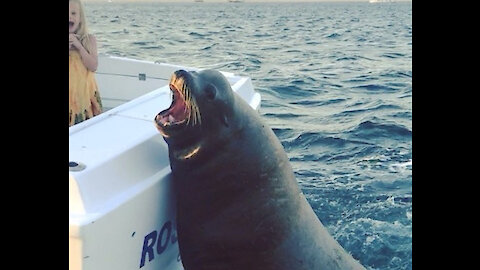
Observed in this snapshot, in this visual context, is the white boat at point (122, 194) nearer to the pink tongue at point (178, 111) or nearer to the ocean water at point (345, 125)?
the pink tongue at point (178, 111)

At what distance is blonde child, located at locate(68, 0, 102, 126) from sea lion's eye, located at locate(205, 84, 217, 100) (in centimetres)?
84

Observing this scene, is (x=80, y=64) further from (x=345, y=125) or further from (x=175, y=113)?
(x=345, y=125)

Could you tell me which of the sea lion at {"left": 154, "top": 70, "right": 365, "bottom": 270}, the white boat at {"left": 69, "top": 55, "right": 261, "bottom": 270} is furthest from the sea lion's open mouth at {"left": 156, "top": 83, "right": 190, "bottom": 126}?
the white boat at {"left": 69, "top": 55, "right": 261, "bottom": 270}

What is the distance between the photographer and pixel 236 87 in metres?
3.52

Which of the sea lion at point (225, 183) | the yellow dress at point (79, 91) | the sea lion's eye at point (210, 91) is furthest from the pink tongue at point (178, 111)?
the yellow dress at point (79, 91)

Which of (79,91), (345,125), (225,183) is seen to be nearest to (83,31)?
(79,91)

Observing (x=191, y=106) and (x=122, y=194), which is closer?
(x=122, y=194)

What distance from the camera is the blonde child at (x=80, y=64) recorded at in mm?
3030

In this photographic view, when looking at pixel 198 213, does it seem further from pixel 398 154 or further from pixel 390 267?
pixel 398 154

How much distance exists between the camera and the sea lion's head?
8.01 ft

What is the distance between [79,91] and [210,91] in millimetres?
924

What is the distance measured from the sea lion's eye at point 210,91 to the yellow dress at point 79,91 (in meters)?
0.83

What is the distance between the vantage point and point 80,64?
10.2 feet

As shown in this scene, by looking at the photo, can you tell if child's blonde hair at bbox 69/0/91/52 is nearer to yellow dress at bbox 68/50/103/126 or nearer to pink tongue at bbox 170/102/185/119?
yellow dress at bbox 68/50/103/126
